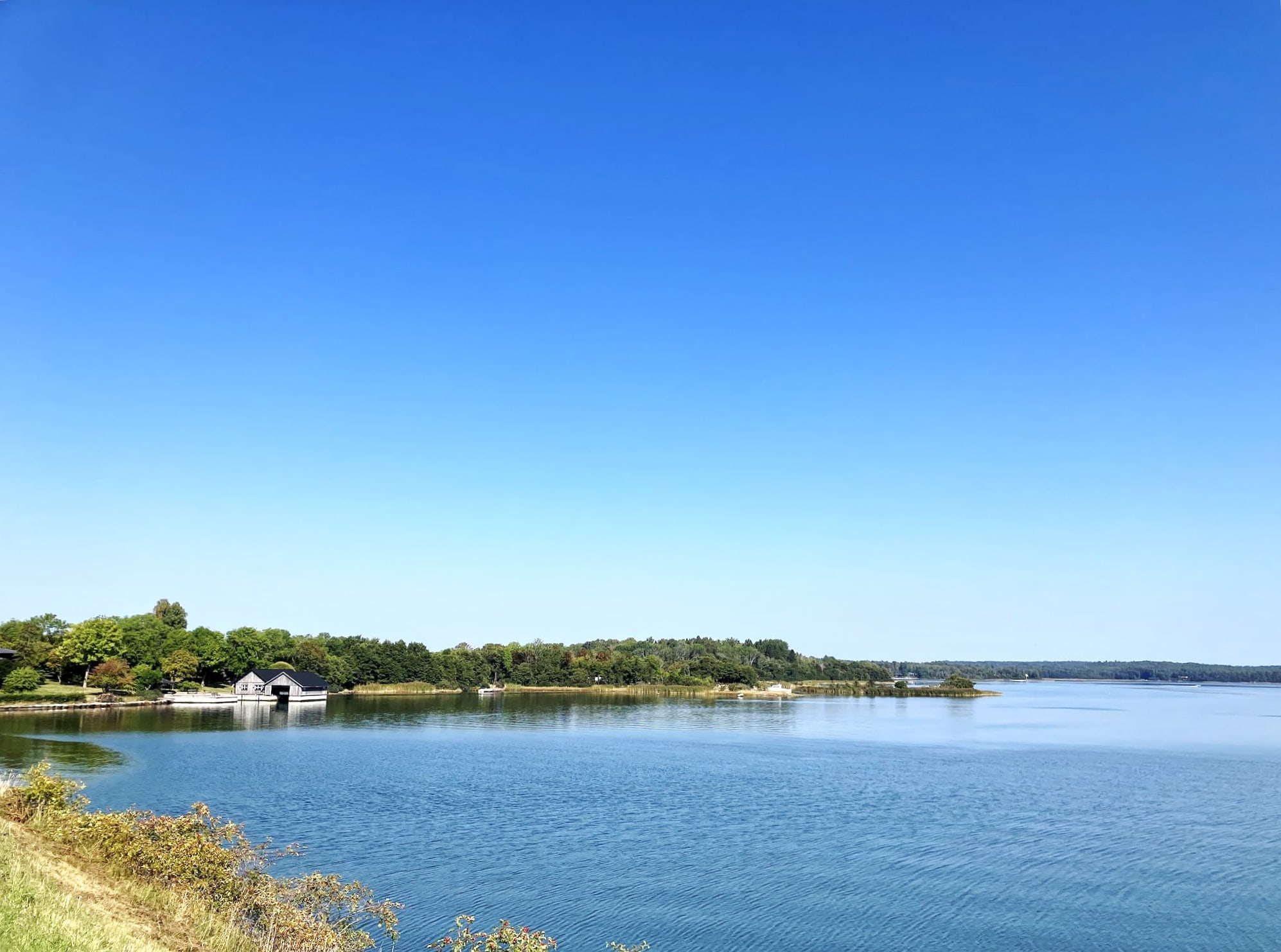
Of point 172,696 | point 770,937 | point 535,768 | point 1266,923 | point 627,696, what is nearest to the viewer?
point 770,937

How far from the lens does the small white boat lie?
88750 mm

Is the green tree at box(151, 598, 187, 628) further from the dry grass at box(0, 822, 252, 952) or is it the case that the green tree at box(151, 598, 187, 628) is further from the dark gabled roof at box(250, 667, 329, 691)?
the dry grass at box(0, 822, 252, 952)

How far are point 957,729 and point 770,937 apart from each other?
72325 millimetres

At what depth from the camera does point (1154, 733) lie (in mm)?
84688

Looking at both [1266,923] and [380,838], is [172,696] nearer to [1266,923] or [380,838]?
[380,838]

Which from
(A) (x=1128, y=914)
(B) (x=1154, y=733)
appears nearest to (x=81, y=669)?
(A) (x=1128, y=914)

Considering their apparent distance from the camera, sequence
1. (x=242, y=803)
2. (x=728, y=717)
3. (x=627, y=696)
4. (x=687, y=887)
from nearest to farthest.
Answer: (x=687, y=887), (x=242, y=803), (x=728, y=717), (x=627, y=696)

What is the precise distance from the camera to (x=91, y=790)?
3628 centimetres

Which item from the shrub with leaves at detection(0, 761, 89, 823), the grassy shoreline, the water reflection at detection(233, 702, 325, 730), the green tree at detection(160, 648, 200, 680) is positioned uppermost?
the shrub with leaves at detection(0, 761, 89, 823)

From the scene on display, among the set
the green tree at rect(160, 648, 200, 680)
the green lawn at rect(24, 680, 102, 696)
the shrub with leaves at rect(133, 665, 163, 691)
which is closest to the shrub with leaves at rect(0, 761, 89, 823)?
the green lawn at rect(24, 680, 102, 696)

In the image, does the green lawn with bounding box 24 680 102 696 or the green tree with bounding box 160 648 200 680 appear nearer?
the green lawn with bounding box 24 680 102 696

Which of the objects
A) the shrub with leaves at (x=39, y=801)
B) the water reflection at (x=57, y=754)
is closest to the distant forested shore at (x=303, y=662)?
the water reflection at (x=57, y=754)

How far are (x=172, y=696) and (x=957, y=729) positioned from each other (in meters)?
81.9

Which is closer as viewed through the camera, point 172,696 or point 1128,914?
point 1128,914
